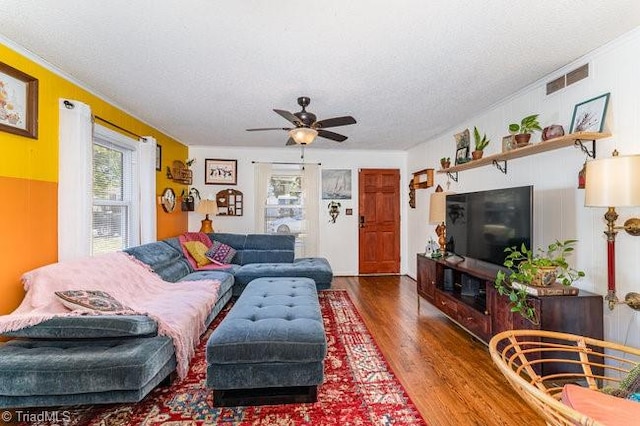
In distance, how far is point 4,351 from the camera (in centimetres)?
180

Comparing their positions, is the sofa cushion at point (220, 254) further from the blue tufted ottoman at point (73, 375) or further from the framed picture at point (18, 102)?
the blue tufted ottoman at point (73, 375)

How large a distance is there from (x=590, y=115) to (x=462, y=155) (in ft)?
5.62

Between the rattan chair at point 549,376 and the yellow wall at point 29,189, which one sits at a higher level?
the yellow wall at point 29,189

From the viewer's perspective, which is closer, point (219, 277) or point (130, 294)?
point (130, 294)

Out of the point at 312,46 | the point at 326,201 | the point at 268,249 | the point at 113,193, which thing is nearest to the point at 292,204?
the point at 326,201

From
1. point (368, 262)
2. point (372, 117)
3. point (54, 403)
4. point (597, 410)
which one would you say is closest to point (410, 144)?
point (372, 117)

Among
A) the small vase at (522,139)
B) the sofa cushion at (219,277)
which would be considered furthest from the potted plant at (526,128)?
the sofa cushion at (219,277)

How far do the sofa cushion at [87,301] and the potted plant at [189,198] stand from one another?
3144 millimetres

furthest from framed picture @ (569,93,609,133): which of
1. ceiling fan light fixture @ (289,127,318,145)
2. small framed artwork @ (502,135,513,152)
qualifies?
ceiling fan light fixture @ (289,127,318,145)

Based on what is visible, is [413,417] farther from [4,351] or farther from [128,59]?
[128,59]

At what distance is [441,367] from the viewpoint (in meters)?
2.46

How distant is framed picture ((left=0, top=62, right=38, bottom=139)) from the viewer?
7.09ft

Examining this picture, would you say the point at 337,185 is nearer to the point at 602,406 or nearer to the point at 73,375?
the point at 73,375

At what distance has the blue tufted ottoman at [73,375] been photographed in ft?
5.48
